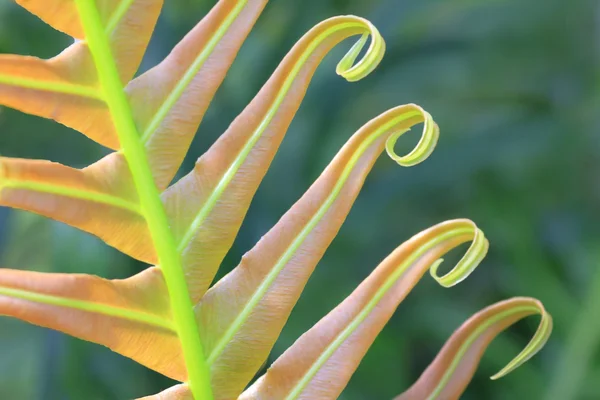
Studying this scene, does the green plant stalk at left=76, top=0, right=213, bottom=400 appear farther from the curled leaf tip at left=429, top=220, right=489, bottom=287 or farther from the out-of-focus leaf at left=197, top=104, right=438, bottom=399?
the curled leaf tip at left=429, top=220, right=489, bottom=287

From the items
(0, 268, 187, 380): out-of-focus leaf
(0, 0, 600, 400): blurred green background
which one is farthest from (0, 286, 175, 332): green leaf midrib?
(0, 0, 600, 400): blurred green background

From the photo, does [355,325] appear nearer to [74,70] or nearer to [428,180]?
[74,70]

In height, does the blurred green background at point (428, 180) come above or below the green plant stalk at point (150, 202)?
above

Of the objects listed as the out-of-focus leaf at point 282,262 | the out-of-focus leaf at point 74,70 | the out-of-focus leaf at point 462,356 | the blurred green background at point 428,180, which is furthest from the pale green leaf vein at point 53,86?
the blurred green background at point 428,180

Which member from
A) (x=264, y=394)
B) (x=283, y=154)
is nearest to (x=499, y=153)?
(x=283, y=154)

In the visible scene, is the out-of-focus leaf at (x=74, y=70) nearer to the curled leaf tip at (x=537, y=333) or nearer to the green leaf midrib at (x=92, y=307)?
the green leaf midrib at (x=92, y=307)

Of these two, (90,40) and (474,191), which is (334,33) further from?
(474,191)

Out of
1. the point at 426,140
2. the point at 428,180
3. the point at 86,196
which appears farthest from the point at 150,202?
the point at 428,180

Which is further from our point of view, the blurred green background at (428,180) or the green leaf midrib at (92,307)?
the blurred green background at (428,180)
